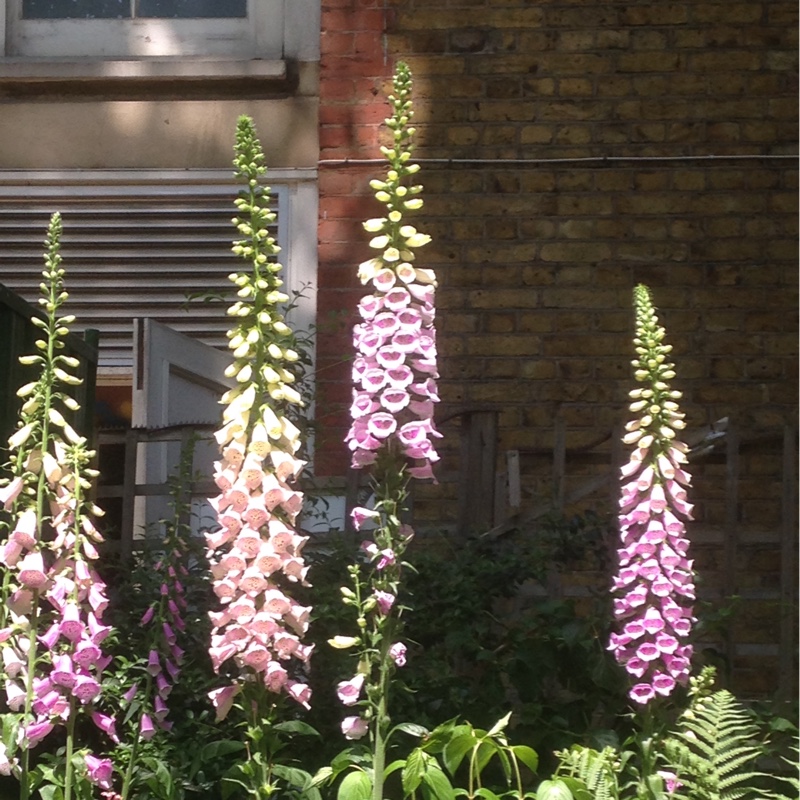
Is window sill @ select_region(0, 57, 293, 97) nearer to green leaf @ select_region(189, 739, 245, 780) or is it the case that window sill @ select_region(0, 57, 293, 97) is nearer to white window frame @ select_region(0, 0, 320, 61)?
white window frame @ select_region(0, 0, 320, 61)

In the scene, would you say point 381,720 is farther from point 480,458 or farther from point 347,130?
point 347,130

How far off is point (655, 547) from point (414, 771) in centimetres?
70

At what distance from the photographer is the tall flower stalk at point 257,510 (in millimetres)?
2467

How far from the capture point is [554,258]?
6.03m

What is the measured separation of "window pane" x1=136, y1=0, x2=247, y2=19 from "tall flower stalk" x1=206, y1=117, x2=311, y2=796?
12.8ft

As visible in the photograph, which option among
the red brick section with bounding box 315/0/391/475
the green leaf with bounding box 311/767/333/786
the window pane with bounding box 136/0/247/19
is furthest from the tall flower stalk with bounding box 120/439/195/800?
the window pane with bounding box 136/0/247/19

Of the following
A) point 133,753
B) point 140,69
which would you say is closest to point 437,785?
point 133,753

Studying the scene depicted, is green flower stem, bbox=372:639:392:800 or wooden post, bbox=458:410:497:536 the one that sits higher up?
wooden post, bbox=458:410:497:536

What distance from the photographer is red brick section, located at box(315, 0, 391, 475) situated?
6.07 m

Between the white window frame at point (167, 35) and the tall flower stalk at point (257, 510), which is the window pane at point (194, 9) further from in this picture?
the tall flower stalk at point (257, 510)

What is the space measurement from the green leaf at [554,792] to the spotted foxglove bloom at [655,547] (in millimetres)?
263

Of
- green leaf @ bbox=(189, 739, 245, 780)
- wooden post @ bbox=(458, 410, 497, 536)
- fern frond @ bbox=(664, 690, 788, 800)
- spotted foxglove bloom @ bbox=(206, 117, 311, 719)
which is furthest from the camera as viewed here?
wooden post @ bbox=(458, 410, 497, 536)

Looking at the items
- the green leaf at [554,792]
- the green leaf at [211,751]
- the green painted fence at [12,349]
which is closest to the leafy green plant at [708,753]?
the green leaf at [554,792]

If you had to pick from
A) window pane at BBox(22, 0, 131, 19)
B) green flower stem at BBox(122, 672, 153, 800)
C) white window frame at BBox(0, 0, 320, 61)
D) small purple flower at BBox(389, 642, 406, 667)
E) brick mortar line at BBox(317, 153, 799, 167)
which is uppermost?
window pane at BBox(22, 0, 131, 19)
